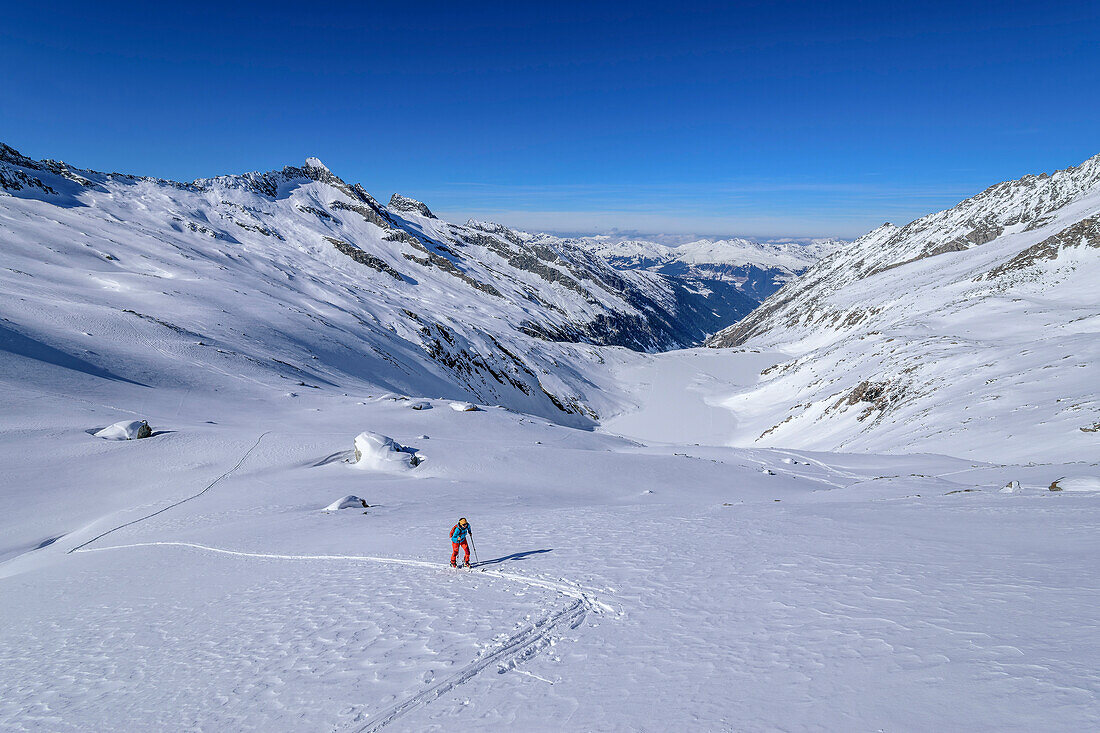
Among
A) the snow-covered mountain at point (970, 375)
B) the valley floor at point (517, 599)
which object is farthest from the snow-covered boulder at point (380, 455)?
the snow-covered mountain at point (970, 375)

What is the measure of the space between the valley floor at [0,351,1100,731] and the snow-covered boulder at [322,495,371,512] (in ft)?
1.59

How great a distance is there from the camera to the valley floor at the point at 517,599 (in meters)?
6.64

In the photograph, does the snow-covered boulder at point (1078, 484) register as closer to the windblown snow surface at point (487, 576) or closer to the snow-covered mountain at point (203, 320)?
the windblown snow surface at point (487, 576)

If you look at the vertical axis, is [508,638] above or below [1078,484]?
below

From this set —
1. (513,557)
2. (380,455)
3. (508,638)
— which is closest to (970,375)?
(513,557)

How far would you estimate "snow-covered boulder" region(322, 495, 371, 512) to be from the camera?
2012 centimetres

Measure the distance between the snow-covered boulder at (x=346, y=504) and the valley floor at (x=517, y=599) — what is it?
49 centimetres

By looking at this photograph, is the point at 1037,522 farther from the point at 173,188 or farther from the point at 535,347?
the point at 173,188

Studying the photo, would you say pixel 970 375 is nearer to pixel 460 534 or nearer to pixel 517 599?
pixel 460 534

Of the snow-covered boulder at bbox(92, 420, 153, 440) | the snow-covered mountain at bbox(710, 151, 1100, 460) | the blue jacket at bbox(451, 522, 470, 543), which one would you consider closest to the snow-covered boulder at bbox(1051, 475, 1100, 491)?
the snow-covered mountain at bbox(710, 151, 1100, 460)

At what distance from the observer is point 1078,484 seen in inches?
690

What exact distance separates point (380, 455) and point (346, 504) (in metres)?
5.94

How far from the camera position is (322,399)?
3844cm

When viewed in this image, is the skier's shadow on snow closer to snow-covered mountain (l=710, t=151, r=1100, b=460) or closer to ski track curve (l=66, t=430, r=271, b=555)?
ski track curve (l=66, t=430, r=271, b=555)
